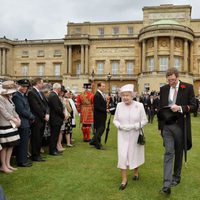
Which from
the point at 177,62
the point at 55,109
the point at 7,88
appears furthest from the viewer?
the point at 177,62

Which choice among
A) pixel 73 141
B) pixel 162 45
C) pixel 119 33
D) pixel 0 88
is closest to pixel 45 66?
pixel 119 33

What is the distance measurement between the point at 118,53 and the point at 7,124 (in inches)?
2027

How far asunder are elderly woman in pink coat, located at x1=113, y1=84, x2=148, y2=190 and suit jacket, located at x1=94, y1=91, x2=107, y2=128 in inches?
170

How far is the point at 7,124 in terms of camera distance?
7.49 metres

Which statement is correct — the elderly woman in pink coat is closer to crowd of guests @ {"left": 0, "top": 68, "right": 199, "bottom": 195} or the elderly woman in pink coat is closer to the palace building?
crowd of guests @ {"left": 0, "top": 68, "right": 199, "bottom": 195}

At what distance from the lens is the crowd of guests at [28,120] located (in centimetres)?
752

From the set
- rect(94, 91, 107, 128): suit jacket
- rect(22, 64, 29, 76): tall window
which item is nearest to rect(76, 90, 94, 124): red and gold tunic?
rect(94, 91, 107, 128): suit jacket

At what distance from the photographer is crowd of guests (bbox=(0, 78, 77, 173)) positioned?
7.52 m

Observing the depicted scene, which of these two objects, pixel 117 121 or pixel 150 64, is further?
pixel 150 64

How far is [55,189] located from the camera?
6.25 meters

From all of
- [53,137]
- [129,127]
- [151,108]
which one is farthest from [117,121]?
[151,108]

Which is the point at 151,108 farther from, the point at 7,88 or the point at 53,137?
the point at 7,88

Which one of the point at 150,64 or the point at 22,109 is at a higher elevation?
the point at 150,64

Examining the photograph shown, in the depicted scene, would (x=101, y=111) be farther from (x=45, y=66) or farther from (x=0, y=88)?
(x=45, y=66)
